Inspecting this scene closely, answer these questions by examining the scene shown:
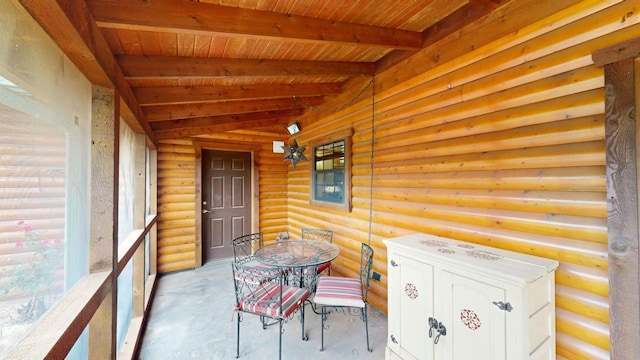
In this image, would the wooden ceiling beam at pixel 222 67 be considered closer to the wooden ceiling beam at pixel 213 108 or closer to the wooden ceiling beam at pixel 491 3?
the wooden ceiling beam at pixel 213 108

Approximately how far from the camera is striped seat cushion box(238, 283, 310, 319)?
225 cm

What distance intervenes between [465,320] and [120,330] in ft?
9.50

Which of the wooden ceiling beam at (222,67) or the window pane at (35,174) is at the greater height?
the wooden ceiling beam at (222,67)

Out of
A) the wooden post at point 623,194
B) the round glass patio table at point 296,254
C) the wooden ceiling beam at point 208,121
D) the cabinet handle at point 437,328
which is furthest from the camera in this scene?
the wooden ceiling beam at point 208,121

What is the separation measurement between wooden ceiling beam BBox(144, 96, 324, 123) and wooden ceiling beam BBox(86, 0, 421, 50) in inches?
74.1

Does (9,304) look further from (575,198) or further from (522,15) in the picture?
(522,15)

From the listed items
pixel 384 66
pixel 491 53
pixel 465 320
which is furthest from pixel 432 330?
pixel 384 66

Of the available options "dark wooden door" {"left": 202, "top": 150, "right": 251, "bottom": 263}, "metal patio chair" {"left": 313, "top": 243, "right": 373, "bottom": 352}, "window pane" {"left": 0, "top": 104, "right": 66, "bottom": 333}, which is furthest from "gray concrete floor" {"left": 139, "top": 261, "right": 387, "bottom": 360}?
"window pane" {"left": 0, "top": 104, "right": 66, "bottom": 333}

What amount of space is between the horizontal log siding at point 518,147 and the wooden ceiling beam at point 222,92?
1.01m

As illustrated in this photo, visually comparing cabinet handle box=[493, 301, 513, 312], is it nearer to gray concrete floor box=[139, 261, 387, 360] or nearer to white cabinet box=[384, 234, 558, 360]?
white cabinet box=[384, 234, 558, 360]

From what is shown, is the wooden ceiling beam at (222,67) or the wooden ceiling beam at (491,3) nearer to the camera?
the wooden ceiling beam at (491,3)

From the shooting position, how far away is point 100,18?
1.40 m

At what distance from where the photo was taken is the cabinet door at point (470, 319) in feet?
4.85

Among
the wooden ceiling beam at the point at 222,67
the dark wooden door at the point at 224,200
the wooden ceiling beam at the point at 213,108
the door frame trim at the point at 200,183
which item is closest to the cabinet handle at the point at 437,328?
the wooden ceiling beam at the point at 222,67
